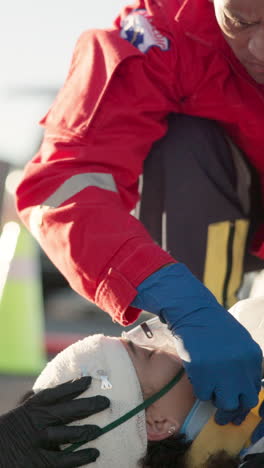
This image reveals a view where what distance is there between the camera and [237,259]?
10.7ft

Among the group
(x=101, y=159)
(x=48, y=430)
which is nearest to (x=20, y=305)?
(x=101, y=159)

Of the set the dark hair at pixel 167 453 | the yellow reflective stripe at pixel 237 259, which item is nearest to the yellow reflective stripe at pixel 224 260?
the yellow reflective stripe at pixel 237 259

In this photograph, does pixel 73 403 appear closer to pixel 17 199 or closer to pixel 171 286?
pixel 171 286

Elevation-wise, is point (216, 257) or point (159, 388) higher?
point (159, 388)

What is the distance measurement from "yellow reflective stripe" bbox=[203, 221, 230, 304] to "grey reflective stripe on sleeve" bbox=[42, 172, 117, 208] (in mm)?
527

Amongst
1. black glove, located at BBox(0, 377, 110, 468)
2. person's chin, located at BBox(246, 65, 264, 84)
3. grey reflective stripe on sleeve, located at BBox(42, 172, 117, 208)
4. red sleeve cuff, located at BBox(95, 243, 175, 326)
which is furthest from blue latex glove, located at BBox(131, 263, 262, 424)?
person's chin, located at BBox(246, 65, 264, 84)

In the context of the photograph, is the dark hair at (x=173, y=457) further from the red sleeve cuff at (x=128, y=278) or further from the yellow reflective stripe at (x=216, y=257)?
the yellow reflective stripe at (x=216, y=257)

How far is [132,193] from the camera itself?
303 centimetres

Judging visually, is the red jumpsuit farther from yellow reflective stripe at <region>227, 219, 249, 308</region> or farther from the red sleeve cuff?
yellow reflective stripe at <region>227, 219, 249, 308</region>

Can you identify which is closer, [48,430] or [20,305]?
[48,430]

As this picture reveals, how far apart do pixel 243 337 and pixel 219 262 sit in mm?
887

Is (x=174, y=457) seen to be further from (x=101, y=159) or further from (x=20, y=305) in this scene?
(x=20, y=305)

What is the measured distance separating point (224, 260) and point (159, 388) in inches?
35.5

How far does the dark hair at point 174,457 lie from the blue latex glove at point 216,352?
0.09 metres
